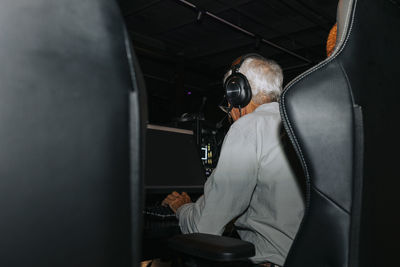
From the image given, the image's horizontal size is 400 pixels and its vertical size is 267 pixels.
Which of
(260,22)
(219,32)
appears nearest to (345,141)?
(260,22)

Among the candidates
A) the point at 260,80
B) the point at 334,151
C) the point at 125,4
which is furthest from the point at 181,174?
the point at 125,4

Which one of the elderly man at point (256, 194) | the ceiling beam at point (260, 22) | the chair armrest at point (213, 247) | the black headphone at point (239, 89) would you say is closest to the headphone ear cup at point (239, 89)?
the black headphone at point (239, 89)

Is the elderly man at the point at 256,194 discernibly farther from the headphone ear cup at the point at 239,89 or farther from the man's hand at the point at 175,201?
the headphone ear cup at the point at 239,89

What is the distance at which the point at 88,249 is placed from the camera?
40cm

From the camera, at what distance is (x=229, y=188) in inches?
46.3

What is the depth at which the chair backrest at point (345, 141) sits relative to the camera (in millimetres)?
667

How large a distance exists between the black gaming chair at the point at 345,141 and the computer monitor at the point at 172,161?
109 cm

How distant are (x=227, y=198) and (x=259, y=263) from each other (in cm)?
24

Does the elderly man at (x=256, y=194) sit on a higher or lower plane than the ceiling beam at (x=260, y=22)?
lower

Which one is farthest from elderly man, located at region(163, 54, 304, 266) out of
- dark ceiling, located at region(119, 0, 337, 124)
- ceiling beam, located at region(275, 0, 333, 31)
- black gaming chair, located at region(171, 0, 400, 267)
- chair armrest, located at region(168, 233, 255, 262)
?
ceiling beam, located at region(275, 0, 333, 31)

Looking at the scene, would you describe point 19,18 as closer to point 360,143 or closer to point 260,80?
point 360,143

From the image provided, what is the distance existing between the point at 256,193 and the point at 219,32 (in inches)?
216

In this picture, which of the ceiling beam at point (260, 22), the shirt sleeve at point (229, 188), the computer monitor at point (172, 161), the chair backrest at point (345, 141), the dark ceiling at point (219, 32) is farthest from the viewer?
the ceiling beam at point (260, 22)

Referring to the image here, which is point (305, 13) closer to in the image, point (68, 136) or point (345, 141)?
point (345, 141)
